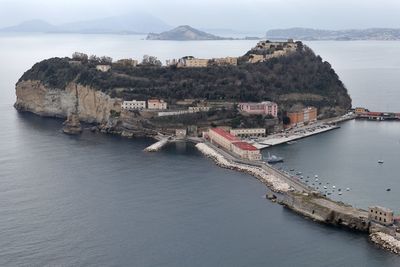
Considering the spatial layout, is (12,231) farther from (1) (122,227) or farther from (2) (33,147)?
(2) (33,147)

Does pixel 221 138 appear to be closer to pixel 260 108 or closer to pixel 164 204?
pixel 260 108

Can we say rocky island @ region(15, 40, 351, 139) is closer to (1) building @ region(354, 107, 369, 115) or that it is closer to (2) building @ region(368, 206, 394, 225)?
Answer: (1) building @ region(354, 107, 369, 115)

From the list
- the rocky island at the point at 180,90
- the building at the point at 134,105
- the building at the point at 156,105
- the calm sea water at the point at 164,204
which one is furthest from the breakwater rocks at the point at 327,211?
the building at the point at 134,105

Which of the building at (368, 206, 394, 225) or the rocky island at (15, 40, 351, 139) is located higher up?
the rocky island at (15, 40, 351, 139)

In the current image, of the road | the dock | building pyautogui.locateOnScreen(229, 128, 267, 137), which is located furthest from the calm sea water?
building pyautogui.locateOnScreen(229, 128, 267, 137)

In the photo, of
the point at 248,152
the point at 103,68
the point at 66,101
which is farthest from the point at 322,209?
the point at 66,101
